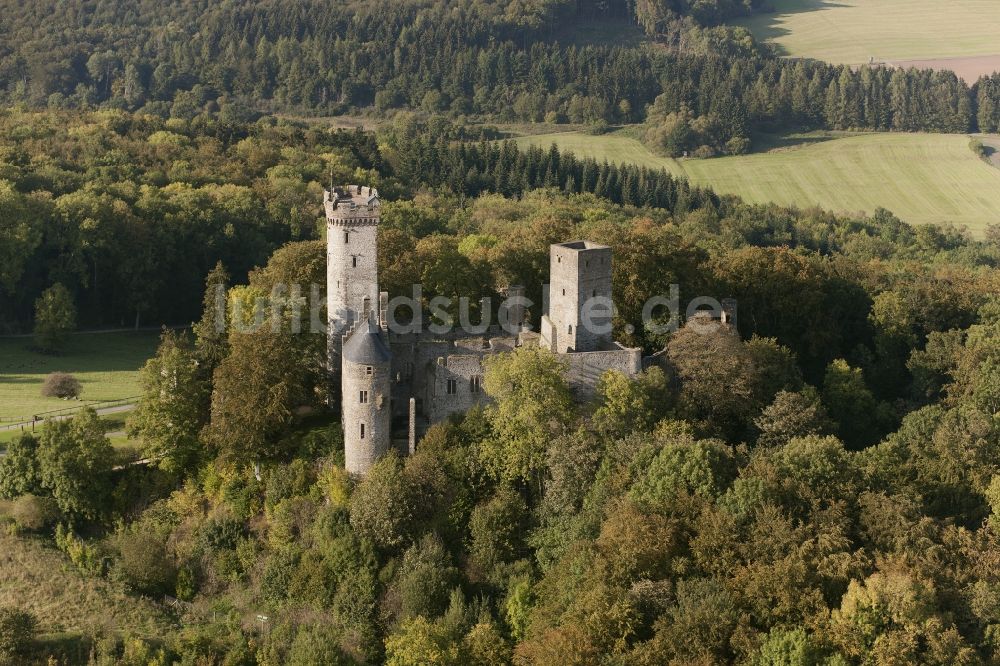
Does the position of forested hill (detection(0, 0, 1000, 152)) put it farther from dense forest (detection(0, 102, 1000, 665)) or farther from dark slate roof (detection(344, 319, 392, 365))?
dark slate roof (detection(344, 319, 392, 365))

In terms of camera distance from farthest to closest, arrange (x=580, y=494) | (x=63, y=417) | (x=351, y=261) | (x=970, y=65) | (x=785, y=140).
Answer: (x=970, y=65)
(x=785, y=140)
(x=63, y=417)
(x=351, y=261)
(x=580, y=494)

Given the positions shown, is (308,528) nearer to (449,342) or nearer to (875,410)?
(449,342)

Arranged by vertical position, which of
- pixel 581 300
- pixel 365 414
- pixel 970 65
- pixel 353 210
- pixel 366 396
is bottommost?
pixel 365 414

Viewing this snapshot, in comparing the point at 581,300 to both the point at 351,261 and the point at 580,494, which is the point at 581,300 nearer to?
the point at 580,494

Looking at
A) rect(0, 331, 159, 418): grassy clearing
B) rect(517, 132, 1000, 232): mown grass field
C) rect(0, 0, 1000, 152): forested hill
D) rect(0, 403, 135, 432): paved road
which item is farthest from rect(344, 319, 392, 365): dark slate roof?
rect(0, 0, 1000, 152): forested hill

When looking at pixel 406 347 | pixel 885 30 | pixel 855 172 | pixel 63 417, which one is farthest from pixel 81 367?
pixel 885 30

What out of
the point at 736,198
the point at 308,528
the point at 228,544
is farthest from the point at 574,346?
the point at 736,198

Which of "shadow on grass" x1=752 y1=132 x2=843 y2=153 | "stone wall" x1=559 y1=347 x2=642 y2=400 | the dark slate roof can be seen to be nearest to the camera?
the dark slate roof

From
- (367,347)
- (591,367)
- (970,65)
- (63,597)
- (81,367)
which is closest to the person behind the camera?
(367,347)
